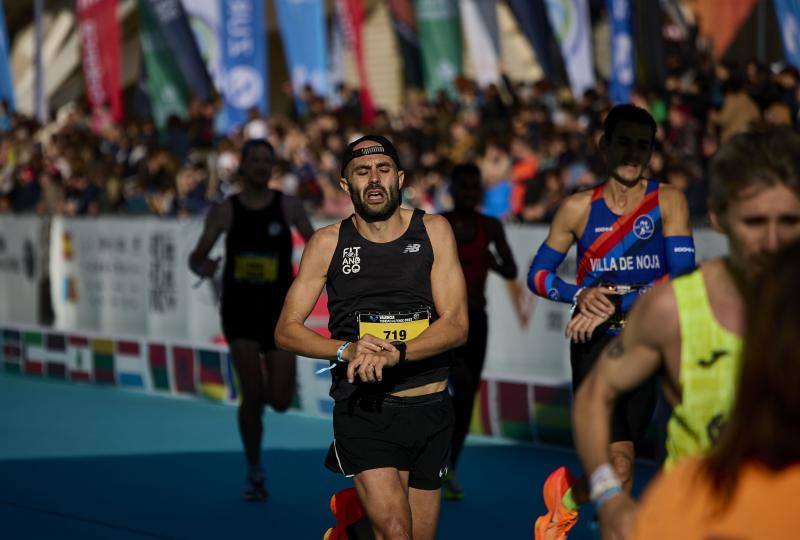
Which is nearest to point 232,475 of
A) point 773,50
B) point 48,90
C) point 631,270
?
point 631,270

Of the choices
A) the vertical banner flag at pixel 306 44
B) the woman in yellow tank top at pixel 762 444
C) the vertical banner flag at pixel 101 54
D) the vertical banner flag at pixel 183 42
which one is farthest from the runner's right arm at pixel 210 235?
the vertical banner flag at pixel 101 54

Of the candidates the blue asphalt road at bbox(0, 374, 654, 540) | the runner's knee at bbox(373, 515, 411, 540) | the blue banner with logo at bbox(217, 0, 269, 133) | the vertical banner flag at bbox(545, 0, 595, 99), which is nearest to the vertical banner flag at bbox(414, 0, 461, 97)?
the blue banner with logo at bbox(217, 0, 269, 133)

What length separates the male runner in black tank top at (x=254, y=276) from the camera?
28.6ft

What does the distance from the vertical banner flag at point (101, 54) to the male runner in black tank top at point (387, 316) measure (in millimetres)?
20051

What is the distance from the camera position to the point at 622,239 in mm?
6234

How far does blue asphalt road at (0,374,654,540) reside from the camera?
8.07 metres

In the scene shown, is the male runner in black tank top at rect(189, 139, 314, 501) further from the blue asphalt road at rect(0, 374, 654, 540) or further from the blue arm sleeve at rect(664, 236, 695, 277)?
the blue arm sleeve at rect(664, 236, 695, 277)

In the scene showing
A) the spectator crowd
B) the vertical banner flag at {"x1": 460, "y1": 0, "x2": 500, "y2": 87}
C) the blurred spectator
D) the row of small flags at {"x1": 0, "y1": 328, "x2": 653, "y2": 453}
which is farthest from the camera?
the vertical banner flag at {"x1": 460, "y1": 0, "x2": 500, "y2": 87}

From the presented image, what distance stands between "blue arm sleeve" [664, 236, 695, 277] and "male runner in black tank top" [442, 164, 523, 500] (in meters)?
2.66

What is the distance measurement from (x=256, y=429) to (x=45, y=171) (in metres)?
14.1

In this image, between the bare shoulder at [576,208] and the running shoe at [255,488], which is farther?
the running shoe at [255,488]

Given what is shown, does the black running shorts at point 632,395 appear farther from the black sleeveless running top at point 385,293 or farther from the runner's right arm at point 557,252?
the black sleeveless running top at point 385,293

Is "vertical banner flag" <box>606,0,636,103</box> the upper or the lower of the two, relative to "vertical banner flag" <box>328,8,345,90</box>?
lower

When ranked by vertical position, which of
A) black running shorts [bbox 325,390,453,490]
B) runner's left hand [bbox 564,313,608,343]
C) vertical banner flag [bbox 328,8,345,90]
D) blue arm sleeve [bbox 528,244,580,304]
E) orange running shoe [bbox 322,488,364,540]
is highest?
vertical banner flag [bbox 328,8,345,90]
